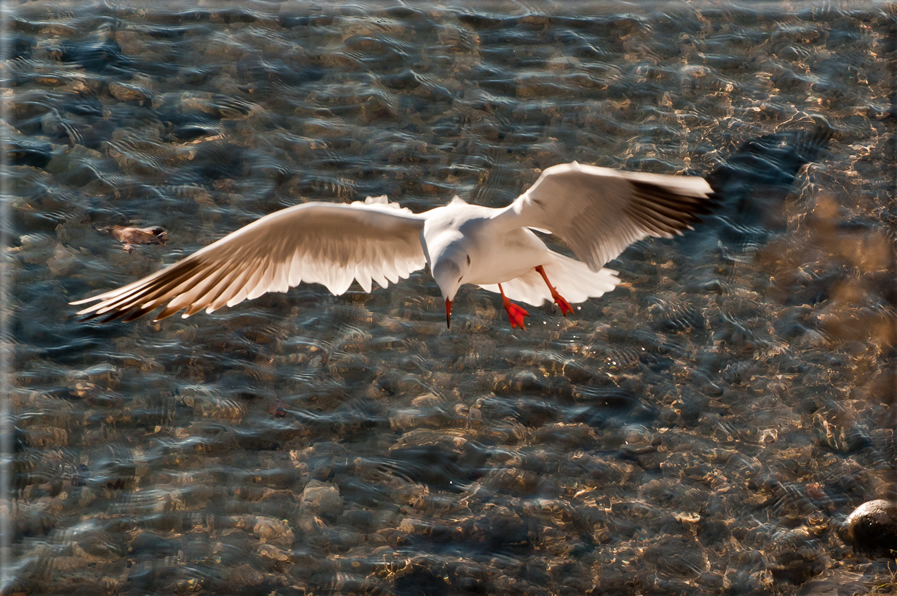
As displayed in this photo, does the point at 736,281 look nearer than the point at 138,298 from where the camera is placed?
No

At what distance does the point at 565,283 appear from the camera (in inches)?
→ 247

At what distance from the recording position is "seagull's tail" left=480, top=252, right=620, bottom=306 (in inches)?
244

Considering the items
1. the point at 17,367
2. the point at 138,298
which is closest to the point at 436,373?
the point at 138,298

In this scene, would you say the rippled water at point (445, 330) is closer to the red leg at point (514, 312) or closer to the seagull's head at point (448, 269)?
the red leg at point (514, 312)

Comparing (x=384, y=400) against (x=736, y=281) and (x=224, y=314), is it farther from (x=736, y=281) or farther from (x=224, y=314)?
(x=736, y=281)

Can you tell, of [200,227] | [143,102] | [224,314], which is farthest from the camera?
[143,102]

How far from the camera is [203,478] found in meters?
5.70

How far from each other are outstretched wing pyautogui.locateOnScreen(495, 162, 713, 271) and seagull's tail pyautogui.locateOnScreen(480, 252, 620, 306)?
3.85 feet

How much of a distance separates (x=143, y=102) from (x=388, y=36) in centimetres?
264

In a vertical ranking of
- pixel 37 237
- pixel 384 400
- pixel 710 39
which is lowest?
pixel 384 400

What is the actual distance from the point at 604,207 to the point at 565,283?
154 centimetres

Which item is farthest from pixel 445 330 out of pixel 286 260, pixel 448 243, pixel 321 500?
pixel 448 243

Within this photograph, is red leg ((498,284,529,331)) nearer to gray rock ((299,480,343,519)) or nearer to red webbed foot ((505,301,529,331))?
red webbed foot ((505,301,529,331))

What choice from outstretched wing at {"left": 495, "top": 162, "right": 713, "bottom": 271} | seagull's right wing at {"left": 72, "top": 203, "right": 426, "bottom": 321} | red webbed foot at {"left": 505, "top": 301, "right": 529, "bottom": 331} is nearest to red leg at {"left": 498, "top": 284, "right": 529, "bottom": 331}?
red webbed foot at {"left": 505, "top": 301, "right": 529, "bottom": 331}
